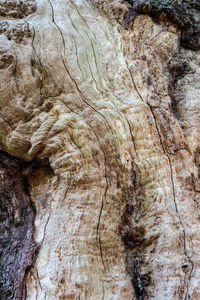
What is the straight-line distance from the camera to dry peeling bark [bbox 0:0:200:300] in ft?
4.98

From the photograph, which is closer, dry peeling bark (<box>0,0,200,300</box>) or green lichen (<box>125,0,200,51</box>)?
dry peeling bark (<box>0,0,200,300</box>)

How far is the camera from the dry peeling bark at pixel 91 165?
59.8 inches

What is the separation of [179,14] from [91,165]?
1652 mm

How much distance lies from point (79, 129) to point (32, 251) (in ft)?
2.49

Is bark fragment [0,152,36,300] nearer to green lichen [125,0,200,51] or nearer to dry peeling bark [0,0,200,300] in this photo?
dry peeling bark [0,0,200,300]

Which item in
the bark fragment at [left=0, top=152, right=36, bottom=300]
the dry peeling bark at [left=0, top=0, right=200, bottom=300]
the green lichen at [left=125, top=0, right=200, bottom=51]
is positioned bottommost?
the bark fragment at [left=0, top=152, right=36, bottom=300]

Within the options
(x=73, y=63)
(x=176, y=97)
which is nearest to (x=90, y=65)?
(x=73, y=63)

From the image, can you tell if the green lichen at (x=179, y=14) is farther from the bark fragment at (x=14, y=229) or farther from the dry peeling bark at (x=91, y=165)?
the bark fragment at (x=14, y=229)

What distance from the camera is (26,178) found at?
1.89 m

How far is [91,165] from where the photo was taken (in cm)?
167

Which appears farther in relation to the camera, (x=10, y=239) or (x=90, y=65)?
(x=90, y=65)

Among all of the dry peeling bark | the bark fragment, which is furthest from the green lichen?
the bark fragment

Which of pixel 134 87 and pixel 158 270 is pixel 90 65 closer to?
pixel 134 87

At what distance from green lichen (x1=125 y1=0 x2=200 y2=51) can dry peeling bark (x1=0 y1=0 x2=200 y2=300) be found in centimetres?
38
